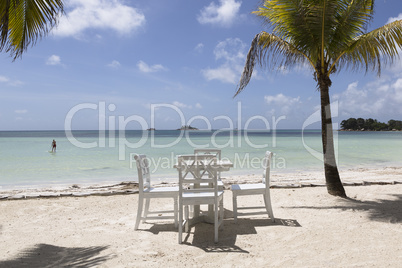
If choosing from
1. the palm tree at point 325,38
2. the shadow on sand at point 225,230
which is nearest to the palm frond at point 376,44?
the palm tree at point 325,38

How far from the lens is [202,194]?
12.7ft

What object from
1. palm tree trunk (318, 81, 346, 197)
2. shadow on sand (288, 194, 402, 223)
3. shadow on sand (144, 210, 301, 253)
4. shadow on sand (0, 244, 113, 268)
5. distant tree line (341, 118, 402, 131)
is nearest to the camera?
shadow on sand (0, 244, 113, 268)

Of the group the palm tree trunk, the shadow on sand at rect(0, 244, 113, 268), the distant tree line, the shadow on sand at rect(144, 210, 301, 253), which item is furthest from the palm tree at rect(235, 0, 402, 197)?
the distant tree line

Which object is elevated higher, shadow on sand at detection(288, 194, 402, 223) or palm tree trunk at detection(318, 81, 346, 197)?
palm tree trunk at detection(318, 81, 346, 197)

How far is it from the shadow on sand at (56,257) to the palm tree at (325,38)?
14.5 feet

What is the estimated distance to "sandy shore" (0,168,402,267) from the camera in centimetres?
306

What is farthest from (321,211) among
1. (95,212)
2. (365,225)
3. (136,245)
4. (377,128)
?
(377,128)

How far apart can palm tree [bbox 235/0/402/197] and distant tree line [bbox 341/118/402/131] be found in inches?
4147

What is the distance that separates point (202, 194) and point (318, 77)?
3.94 meters

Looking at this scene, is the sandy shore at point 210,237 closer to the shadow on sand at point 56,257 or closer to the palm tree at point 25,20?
the shadow on sand at point 56,257

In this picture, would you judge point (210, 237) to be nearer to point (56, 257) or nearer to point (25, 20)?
point (56, 257)

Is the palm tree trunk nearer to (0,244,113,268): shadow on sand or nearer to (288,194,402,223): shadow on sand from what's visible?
(288,194,402,223): shadow on sand

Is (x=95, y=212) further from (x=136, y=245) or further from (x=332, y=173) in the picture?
(x=332, y=173)

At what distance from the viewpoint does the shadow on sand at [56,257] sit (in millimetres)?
2994
